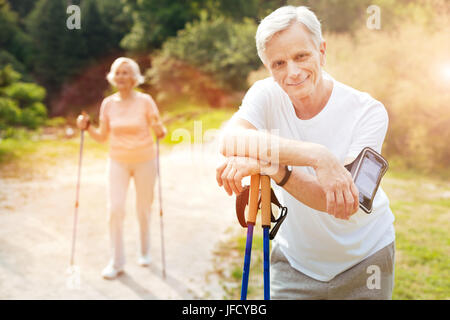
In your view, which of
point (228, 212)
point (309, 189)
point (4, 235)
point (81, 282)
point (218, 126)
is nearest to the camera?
point (309, 189)

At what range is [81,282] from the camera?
181 inches

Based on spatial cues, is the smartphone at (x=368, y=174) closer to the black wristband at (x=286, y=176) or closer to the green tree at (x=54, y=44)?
the black wristband at (x=286, y=176)

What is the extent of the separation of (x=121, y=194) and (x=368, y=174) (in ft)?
11.2

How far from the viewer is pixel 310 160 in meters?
1.51

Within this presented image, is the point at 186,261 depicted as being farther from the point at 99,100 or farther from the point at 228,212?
the point at 99,100

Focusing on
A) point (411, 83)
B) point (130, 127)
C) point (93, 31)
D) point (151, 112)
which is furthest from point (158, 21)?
point (130, 127)

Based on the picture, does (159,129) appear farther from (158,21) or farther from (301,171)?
(158,21)

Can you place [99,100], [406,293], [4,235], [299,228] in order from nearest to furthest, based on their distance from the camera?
[299,228]
[406,293]
[4,235]
[99,100]

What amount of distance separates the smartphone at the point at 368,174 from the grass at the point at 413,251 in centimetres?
295

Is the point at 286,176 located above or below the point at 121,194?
below

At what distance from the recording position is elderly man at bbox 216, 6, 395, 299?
1553mm

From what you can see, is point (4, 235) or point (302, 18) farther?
point (4, 235)

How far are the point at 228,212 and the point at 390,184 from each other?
3.45 metres

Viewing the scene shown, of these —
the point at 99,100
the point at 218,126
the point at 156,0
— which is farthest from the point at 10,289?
the point at 156,0
